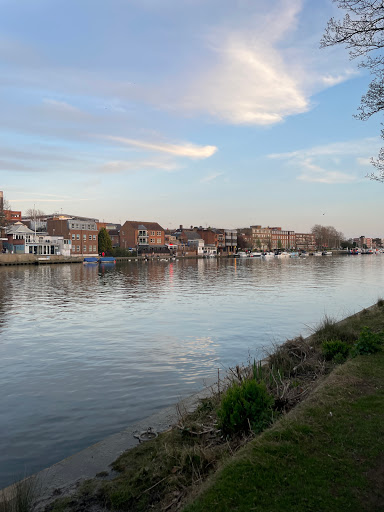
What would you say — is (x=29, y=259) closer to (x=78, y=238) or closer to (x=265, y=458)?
(x=78, y=238)

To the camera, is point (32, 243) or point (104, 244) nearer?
point (32, 243)

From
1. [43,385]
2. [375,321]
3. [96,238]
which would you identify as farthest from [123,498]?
[96,238]

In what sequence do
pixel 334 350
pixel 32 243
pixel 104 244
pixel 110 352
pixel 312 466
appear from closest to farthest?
1. pixel 312 466
2. pixel 334 350
3. pixel 110 352
4. pixel 32 243
5. pixel 104 244

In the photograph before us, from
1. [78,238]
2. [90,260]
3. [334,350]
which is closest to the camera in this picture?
[334,350]

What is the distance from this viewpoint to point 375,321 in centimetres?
1730

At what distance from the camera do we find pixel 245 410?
7156mm

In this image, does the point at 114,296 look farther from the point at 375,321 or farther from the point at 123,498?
the point at 123,498

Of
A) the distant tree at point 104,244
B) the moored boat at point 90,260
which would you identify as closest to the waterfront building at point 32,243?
the moored boat at point 90,260

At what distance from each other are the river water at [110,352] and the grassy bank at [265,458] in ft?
8.08

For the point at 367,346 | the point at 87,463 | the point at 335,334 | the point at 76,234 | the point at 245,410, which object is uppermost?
the point at 76,234

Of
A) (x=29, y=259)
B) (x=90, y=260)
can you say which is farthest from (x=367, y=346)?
(x=90, y=260)

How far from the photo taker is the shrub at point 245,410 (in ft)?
23.1

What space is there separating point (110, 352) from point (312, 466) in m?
12.8

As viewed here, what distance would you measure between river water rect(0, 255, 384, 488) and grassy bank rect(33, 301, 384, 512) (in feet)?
8.08
